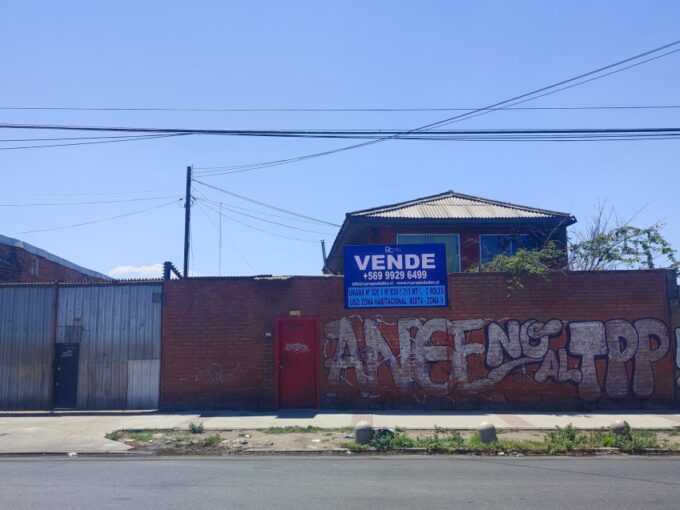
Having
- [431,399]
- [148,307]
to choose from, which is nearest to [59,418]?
[148,307]

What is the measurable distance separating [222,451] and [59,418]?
21.5 feet

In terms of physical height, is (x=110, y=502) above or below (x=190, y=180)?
below

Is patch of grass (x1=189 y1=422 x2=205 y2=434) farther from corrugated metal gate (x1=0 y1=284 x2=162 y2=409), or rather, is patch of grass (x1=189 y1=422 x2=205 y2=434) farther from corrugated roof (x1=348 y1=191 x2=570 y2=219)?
corrugated roof (x1=348 y1=191 x2=570 y2=219)

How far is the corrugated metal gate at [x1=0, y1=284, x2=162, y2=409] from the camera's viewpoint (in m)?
17.3

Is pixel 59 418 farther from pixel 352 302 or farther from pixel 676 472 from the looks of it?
pixel 676 472

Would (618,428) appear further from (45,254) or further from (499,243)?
(45,254)

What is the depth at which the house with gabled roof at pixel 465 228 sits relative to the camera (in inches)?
891

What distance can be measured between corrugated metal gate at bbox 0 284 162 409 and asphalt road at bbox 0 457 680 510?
6154 millimetres

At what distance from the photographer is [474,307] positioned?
16984 millimetres

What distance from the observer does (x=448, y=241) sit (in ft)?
76.1

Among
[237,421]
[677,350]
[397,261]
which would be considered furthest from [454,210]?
[237,421]

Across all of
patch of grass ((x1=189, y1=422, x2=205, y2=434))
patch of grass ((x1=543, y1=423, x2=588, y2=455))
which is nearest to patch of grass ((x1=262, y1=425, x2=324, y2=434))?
patch of grass ((x1=189, y1=422, x2=205, y2=434))

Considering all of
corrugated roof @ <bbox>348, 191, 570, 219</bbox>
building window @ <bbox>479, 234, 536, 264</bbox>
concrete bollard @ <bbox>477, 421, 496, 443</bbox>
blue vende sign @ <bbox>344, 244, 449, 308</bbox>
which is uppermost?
corrugated roof @ <bbox>348, 191, 570, 219</bbox>

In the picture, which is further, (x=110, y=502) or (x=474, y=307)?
(x=474, y=307)
